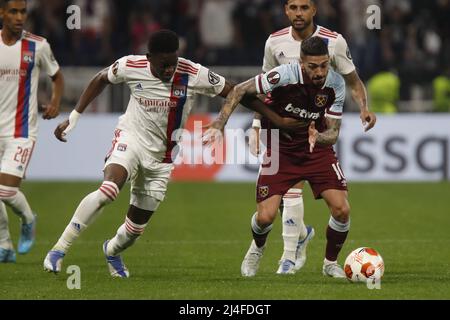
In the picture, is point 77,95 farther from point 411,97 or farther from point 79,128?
point 411,97

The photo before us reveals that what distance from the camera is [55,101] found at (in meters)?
11.3

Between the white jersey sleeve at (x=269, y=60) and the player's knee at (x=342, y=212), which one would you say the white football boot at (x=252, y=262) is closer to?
the player's knee at (x=342, y=212)

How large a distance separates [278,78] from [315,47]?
0.49 metres

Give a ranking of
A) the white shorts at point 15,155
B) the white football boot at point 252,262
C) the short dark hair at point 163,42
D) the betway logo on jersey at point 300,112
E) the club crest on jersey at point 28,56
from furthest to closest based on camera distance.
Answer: the club crest on jersey at point 28,56 → the white shorts at point 15,155 → the white football boot at point 252,262 → the betway logo on jersey at point 300,112 → the short dark hair at point 163,42

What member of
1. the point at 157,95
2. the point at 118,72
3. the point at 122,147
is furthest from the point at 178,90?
the point at 122,147

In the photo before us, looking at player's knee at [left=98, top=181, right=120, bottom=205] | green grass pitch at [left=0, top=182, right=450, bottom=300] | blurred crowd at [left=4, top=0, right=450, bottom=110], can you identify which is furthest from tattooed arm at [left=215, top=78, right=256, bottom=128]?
blurred crowd at [left=4, top=0, right=450, bottom=110]

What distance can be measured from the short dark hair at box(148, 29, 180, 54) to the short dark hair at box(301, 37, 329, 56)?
111 centimetres

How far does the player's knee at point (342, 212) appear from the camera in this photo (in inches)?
381

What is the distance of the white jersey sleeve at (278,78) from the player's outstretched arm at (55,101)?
259cm

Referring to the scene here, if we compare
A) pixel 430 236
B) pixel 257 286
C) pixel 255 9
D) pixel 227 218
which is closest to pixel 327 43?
pixel 257 286

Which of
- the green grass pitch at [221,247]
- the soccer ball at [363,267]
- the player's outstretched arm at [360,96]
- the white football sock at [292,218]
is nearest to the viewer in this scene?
the green grass pitch at [221,247]

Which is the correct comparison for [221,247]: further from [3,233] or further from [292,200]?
[3,233]

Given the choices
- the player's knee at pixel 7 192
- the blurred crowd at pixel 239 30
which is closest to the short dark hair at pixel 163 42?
the player's knee at pixel 7 192
